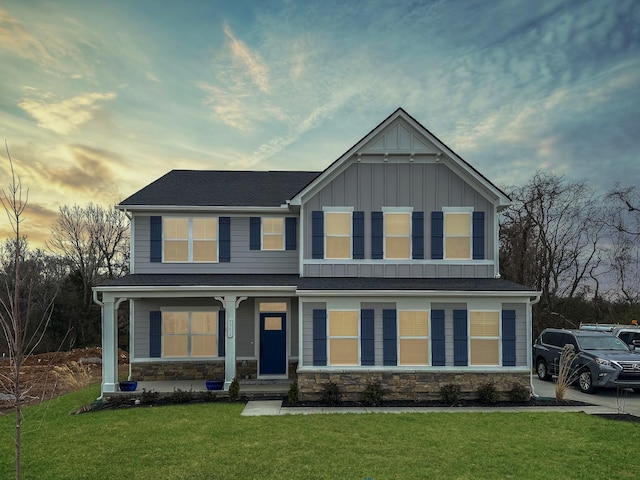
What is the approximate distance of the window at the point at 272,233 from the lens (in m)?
16.1

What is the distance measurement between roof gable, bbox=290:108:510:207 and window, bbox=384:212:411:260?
206 centimetres

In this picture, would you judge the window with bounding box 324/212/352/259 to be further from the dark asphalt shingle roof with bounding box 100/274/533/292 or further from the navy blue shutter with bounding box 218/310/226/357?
the navy blue shutter with bounding box 218/310/226/357

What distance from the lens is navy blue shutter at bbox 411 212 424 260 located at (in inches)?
575

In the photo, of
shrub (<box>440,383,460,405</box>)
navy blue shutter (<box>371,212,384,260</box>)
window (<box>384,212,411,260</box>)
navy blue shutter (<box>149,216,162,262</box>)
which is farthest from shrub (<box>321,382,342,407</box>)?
navy blue shutter (<box>149,216,162,262</box>)

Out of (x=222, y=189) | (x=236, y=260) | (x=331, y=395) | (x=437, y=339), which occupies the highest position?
(x=222, y=189)

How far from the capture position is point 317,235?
14.5 meters

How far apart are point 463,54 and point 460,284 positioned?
28.8ft

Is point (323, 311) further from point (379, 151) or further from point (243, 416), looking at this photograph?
point (379, 151)

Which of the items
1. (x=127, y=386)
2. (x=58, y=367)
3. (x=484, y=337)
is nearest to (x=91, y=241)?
(x=58, y=367)

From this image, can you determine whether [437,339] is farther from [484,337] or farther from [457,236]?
[457,236]

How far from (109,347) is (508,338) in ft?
39.1

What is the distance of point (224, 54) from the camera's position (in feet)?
51.7

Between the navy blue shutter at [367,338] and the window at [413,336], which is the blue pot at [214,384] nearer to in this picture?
the navy blue shutter at [367,338]

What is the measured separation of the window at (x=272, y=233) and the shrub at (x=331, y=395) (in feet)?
17.5
